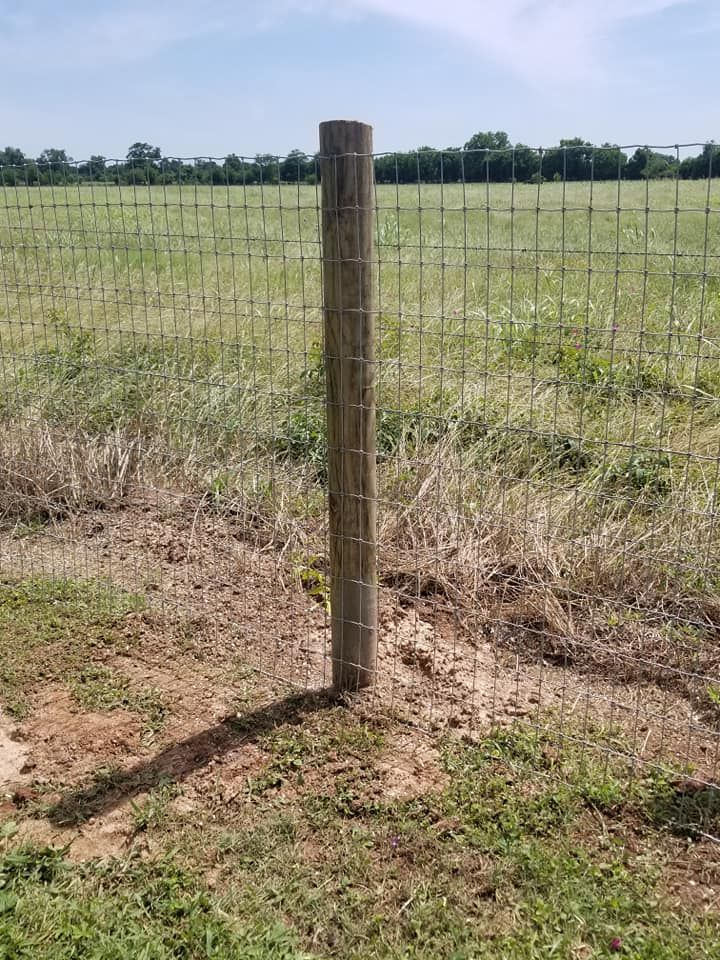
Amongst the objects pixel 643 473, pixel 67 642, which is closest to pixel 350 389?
pixel 67 642

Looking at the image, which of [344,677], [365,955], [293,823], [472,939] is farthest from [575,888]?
[344,677]

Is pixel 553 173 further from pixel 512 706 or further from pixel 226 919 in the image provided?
pixel 226 919

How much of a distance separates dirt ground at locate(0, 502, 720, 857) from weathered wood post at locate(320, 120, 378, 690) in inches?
11.3

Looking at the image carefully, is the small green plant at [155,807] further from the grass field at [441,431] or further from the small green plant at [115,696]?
the grass field at [441,431]

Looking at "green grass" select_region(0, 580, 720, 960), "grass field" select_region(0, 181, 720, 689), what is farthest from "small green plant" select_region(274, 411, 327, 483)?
"green grass" select_region(0, 580, 720, 960)

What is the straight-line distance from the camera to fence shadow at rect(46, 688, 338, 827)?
3.15 meters

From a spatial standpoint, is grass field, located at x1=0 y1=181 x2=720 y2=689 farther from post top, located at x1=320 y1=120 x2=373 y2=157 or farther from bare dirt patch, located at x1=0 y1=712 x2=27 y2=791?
bare dirt patch, located at x1=0 y1=712 x2=27 y2=791

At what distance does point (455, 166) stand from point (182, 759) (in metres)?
2.38

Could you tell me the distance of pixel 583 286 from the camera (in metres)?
9.66

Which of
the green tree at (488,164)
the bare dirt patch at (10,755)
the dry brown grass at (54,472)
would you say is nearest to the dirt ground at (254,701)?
the bare dirt patch at (10,755)

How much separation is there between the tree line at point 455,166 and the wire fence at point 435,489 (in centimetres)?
2

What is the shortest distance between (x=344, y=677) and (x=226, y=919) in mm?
1211

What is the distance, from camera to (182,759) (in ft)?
11.0

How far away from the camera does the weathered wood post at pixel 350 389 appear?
125 inches
